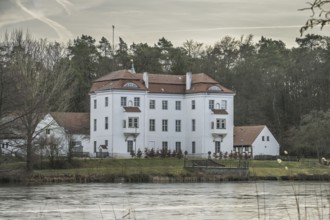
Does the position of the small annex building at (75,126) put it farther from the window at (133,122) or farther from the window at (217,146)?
the window at (217,146)

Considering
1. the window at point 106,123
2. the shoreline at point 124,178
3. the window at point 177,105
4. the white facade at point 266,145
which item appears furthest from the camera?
the white facade at point 266,145

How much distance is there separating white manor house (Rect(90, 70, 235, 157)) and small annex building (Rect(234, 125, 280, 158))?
3653 mm

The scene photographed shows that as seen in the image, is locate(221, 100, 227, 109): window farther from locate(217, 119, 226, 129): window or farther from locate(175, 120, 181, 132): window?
locate(175, 120, 181, 132): window

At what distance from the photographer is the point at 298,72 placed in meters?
114

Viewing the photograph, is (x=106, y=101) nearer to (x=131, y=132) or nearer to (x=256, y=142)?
(x=131, y=132)

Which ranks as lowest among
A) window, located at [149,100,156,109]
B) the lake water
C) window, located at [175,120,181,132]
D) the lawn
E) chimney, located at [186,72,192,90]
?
the lake water

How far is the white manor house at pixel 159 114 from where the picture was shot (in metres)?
97.4

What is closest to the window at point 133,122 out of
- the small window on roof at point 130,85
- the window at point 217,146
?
the small window on roof at point 130,85

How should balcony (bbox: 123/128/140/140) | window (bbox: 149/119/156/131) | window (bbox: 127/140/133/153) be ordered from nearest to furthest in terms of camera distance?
window (bbox: 127/140/133/153) < balcony (bbox: 123/128/140/140) < window (bbox: 149/119/156/131)

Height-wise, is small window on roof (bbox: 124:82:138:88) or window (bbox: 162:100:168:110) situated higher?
small window on roof (bbox: 124:82:138:88)

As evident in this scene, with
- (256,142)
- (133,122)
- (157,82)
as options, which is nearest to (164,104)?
(157,82)

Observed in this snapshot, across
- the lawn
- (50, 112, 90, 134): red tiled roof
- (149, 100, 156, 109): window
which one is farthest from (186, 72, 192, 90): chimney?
the lawn

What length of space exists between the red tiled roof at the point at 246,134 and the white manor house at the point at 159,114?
3483 millimetres

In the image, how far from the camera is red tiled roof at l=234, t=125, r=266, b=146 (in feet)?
339
